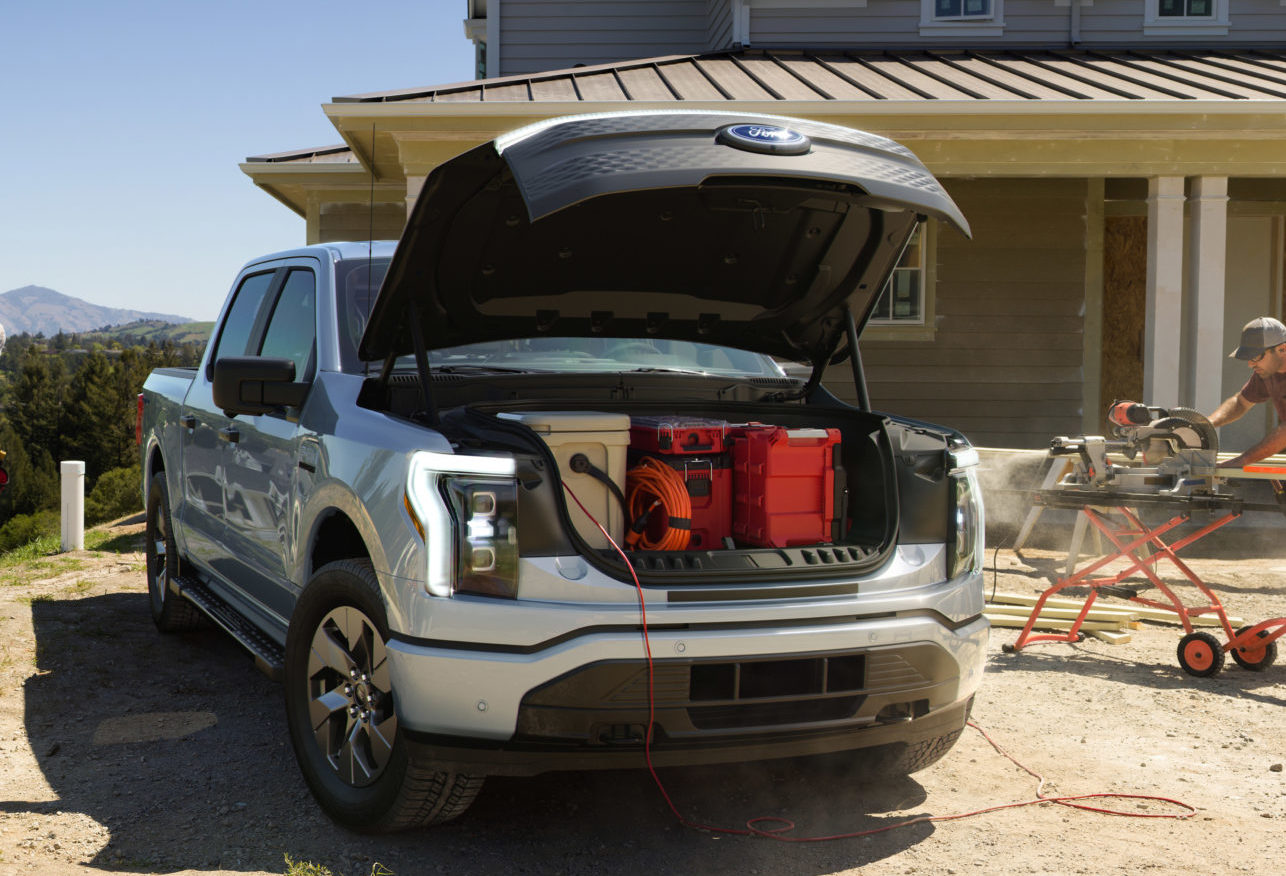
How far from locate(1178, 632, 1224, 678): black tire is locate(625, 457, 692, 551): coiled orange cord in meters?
3.19

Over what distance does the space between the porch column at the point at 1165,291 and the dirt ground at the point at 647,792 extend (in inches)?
195

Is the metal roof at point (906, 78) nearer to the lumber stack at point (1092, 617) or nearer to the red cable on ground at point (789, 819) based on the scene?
the lumber stack at point (1092, 617)

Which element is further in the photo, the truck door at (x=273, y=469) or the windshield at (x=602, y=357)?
the windshield at (x=602, y=357)

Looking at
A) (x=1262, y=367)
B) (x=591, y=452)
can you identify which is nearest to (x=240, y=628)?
(x=591, y=452)

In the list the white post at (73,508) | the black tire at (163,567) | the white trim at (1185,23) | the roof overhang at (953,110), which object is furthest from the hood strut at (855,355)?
the white trim at (1185,23)

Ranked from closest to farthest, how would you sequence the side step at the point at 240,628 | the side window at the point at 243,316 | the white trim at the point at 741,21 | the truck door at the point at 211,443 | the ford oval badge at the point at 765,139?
the ford oval badge at the point at 765,139, the side step at the point at 240,628, the truck door at the point at 211,443, the side window at the point at 243,316, the white trim at the point at 741,21

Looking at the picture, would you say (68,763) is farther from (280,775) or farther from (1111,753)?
(1111,753)

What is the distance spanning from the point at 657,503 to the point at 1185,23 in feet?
41.2

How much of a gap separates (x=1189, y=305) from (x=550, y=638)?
9.27 meters

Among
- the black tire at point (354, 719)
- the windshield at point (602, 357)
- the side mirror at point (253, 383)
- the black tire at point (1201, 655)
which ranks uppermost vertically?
the windshield at point (602, 357)

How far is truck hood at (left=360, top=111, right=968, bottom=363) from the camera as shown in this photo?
3.23 m

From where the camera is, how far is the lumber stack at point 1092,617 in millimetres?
6574

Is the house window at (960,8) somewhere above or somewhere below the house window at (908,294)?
above

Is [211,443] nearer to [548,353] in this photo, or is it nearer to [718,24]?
[548,353]
